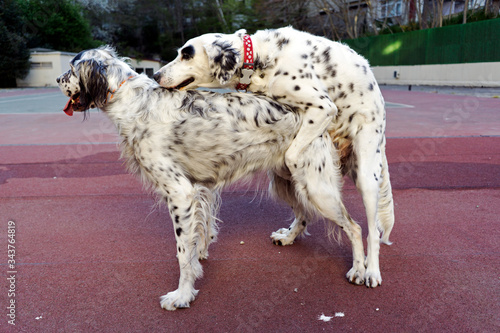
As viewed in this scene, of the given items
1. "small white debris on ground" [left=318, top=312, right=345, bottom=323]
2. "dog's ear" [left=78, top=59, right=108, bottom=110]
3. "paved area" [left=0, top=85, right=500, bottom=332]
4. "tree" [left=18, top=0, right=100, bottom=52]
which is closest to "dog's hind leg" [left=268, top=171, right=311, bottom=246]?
"paved area" [left=0, top=85, right=500, bottom=332]

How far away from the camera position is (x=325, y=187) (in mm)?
3350

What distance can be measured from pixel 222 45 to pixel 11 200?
3679mm

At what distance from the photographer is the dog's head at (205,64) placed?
322 centimetres

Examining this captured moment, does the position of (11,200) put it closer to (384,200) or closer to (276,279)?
(276,279)

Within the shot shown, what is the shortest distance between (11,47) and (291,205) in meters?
38.7

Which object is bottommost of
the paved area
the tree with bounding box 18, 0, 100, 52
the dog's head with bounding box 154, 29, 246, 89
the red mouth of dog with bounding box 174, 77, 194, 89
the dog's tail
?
the paved area

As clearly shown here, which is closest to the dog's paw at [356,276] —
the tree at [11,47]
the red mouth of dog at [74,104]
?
the red mouth of dog at [74,104]

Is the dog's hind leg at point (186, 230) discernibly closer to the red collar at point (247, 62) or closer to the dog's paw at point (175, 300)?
the dog's paw at point (175, 300)

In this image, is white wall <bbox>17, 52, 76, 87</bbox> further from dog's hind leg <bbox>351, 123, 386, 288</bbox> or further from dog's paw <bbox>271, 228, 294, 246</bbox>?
dog's hind leg <bbox>351, 123, 386, 288</bbox>

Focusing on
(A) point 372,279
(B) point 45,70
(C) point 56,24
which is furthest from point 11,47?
(A) point 372,279

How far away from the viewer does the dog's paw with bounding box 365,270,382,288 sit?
10.7 ft

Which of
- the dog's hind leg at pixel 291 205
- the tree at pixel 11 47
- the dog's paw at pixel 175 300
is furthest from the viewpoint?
the tree at pixel 11 47

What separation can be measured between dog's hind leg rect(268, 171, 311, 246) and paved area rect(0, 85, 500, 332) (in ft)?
0.34

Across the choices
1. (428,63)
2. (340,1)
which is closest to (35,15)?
(340,1)
